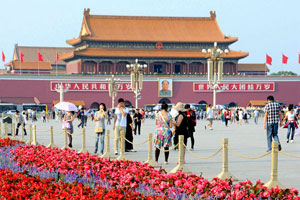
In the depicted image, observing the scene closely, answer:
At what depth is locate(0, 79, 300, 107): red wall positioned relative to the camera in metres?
51.5

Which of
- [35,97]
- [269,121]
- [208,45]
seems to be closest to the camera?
[269,121]

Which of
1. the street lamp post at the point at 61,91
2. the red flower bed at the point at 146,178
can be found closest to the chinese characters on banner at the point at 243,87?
the street lamp post at the point at 61,91

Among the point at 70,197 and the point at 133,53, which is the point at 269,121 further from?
the point at 133,53

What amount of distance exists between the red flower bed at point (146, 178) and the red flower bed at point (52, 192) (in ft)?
1.37

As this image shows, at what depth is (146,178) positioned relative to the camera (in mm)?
7535

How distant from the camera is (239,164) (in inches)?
448

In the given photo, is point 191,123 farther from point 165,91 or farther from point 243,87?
point 243,87

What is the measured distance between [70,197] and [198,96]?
157ft

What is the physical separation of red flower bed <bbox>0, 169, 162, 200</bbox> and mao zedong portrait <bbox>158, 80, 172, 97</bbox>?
151 ft

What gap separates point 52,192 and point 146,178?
1336 millimetres

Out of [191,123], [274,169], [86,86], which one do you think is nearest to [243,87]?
[86,86]

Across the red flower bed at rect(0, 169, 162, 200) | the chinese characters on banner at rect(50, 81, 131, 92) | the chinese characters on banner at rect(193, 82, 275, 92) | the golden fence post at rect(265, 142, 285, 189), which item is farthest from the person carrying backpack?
the chinese characters on banner at rect(193, 82, 275, 92)

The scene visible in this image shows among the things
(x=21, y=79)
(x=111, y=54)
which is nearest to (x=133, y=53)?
(x=111, y=54)

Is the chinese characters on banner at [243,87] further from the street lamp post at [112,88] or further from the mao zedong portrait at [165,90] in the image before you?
the street lamp post at [112,88]
